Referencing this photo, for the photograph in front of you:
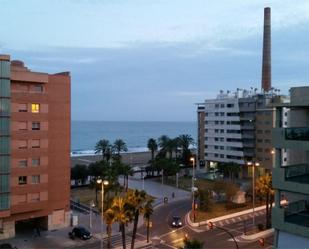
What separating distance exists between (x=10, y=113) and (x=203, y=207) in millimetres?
33474

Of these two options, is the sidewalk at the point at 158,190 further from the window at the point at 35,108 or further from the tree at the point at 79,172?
the window at the point at 35,108

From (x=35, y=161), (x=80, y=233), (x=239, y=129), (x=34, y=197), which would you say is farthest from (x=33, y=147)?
(x=239, y=129)

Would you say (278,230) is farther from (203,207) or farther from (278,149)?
(203,207)

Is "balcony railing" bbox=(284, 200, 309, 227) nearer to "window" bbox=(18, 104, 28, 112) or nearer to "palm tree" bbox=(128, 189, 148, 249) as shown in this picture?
"palm tree" bbox=(128, 189, 148, 249)

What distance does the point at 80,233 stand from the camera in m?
55.9

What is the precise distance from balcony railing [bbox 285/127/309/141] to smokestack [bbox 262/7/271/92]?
121 meters

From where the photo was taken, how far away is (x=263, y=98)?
11088cm

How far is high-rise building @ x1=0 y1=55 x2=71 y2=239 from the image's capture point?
5459cm

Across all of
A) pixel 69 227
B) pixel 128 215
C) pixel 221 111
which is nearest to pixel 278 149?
pixel 128 215

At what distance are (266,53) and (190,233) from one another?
101 metres

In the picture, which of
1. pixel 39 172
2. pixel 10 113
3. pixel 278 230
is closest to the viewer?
pixel 278 230

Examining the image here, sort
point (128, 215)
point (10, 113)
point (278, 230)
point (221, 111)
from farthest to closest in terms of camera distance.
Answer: point (221, 111)
point (10, 113)
point (128, 215)
point (278, 230)

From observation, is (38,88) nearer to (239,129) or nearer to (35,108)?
(35,108)

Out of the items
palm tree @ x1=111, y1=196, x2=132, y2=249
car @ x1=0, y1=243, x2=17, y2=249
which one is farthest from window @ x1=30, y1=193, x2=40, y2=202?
palm tree @ x1=111, y1=196, x2=132, y2=249
